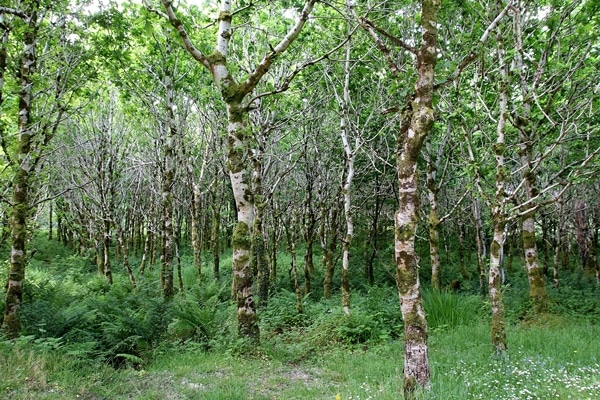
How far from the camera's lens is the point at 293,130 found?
14.1m

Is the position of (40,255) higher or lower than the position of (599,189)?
lower

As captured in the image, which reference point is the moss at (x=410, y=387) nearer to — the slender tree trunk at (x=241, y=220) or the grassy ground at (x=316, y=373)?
the grassy ground at (x=316, y=373)

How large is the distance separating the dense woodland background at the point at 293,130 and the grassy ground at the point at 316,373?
0.57 m

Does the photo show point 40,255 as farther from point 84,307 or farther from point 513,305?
point 513,305

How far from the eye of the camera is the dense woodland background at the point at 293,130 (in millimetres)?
6996

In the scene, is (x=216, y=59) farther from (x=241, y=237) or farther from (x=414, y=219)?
(x=414, y=219)

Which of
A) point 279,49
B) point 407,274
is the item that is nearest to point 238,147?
point 279,49

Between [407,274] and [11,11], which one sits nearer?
[407,274]

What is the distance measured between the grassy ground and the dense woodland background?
0.57 m

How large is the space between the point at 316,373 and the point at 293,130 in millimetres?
9367

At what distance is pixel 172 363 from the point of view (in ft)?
22.4

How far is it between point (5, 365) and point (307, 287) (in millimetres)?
9833

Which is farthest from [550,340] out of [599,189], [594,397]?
[599,189]

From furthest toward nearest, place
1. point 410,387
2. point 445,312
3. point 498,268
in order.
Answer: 1. point 445,312
2. point 498,268
3. point 410,387
